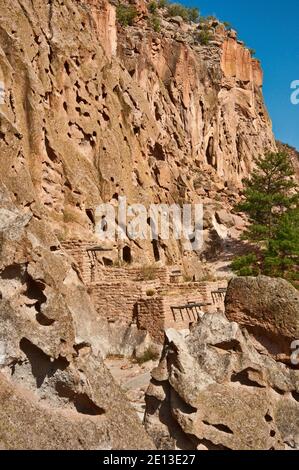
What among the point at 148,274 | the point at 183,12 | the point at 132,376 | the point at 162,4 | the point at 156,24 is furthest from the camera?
the point at 183,12

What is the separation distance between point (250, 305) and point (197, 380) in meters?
2.27

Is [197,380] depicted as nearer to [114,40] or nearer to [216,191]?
[114,40]

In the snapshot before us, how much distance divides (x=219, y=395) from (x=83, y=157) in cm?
1635

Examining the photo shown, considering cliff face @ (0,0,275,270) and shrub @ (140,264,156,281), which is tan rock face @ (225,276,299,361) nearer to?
shrub @ (140,264,156,281)

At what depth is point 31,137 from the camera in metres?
17.8

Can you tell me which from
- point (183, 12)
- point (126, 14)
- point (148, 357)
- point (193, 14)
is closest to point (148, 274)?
point (148, 357)

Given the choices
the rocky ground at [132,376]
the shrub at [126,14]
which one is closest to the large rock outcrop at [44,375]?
the rocky ground at [132,376]

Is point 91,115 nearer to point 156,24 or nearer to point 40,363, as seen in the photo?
point 40,363

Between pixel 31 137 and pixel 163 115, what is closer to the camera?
pixel 31 137

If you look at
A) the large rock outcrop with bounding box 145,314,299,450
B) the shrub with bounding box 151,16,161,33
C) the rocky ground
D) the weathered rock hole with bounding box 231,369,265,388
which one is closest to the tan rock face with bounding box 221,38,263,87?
the shrub with bounding box 151,16,161,33

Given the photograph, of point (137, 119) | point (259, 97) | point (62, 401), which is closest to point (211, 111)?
point (259, 97)

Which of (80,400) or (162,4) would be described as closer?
(80,400)

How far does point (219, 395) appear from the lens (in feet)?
18.1

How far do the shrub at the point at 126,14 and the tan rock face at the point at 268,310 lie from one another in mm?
35246
